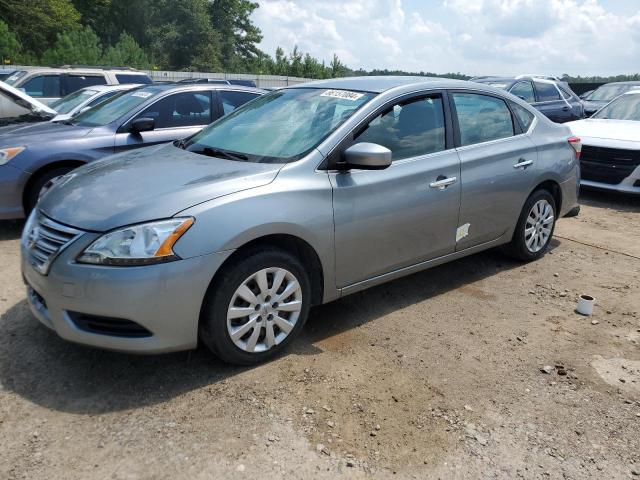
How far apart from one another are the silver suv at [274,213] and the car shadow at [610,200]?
367cm

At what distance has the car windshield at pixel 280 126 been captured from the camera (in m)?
3.66

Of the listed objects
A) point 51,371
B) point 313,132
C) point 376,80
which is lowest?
point 51,371

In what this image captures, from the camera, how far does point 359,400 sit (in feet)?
10.0

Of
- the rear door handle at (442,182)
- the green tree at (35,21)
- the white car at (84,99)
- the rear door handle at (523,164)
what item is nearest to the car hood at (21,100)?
the white car at (84,99)

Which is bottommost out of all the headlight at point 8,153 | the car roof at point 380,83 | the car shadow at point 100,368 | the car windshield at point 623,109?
the car shadow at point 100,368

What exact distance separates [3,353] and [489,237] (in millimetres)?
3669

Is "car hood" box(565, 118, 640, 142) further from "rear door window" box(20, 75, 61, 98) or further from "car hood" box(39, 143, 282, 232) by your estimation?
"rear door window" box(20, 75, 61, 98)

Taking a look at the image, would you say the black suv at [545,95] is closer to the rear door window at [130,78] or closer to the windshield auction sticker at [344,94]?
the rear door window at [130,78]

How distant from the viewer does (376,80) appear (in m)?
4.36

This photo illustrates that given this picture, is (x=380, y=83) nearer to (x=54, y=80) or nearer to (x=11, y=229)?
(x=11, y=229)

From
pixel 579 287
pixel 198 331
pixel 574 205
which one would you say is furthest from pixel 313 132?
pixel 574 205

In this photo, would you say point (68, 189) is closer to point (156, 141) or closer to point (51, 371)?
point (51, 371)

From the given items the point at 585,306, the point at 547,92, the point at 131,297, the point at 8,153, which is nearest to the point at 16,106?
the point at 8,153

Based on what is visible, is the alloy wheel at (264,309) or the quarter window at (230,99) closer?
the alloy wheel at (264,309)
